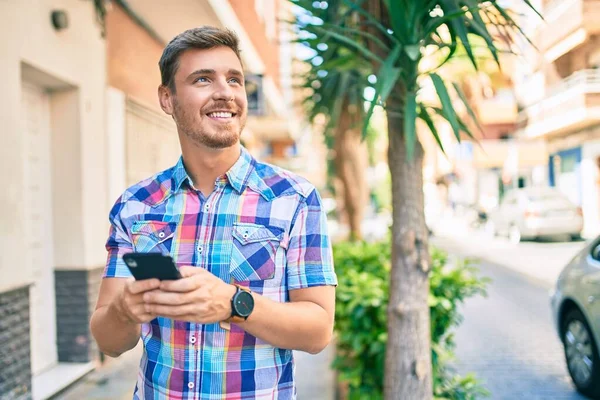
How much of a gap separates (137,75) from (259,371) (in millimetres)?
6255

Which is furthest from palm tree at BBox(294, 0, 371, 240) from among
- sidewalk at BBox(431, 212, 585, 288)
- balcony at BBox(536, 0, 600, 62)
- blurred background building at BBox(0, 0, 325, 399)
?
balcony at BBox(536, 0, 600, 62)

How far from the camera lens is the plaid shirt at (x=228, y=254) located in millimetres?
1562

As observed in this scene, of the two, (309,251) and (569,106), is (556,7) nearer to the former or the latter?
(569,106)

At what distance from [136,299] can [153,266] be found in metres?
0.14

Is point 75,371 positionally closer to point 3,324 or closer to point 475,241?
point 3,324

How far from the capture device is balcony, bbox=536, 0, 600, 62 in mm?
18984

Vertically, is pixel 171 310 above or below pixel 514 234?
above

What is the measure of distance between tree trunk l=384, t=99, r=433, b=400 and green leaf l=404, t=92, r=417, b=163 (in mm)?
285

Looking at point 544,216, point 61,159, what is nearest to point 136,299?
point 61,159

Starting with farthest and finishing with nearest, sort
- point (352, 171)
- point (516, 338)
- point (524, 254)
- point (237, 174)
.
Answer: point (524, 254), point (352, 171), point (516, 338), point (237, 174)

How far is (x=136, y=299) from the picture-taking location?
133 centimetres

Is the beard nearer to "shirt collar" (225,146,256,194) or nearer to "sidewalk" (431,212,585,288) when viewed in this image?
"shirt collar" (225,146,256,194)

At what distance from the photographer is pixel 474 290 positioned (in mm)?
4066

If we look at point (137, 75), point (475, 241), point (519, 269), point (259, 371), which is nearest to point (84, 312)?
point (137, 75)
